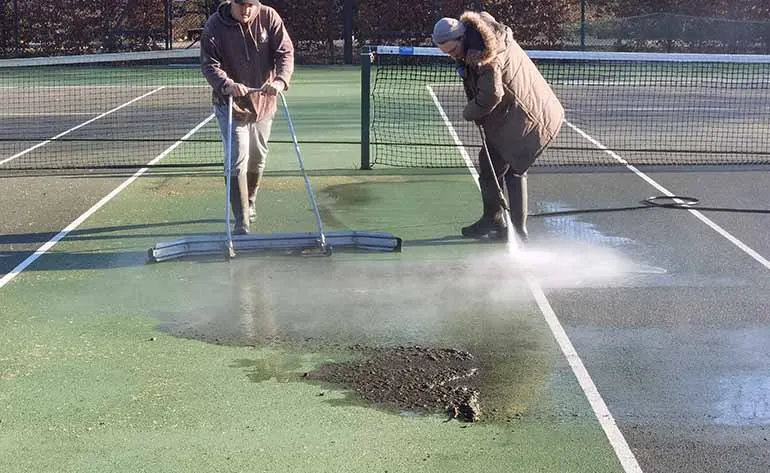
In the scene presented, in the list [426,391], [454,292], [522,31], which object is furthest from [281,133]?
[522,31]

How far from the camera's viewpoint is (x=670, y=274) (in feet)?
25.6

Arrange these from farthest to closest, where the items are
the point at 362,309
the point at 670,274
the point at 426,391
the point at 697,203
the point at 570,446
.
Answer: the point at 697,203, the point at 670,274, the point at 362,309, the point at 426,391, the point at 570,446

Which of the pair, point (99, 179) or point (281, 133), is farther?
point (281, 133)

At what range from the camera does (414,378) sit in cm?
578

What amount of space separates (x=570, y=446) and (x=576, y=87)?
19159mm

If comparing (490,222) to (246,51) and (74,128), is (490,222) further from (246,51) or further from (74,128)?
(74,128)

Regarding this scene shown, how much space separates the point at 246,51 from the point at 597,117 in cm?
1069

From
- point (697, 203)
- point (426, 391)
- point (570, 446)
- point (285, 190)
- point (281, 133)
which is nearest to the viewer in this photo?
point (570, 446)

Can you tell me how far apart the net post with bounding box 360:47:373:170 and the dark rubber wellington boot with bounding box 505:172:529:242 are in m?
3.96

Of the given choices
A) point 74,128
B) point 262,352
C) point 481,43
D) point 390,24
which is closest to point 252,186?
point 481,43

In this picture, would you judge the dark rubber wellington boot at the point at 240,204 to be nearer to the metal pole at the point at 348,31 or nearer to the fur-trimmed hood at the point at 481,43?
the fur-trimmed hood at the point at 481,43

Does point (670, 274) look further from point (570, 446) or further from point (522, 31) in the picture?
point (522, 31)

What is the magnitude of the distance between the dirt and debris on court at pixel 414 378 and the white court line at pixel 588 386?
1.81 feet

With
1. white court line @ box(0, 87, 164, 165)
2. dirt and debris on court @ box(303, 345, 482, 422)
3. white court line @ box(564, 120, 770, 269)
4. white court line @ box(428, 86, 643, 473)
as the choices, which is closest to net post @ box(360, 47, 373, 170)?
white court line @ box(564, 120, 770, 269)
